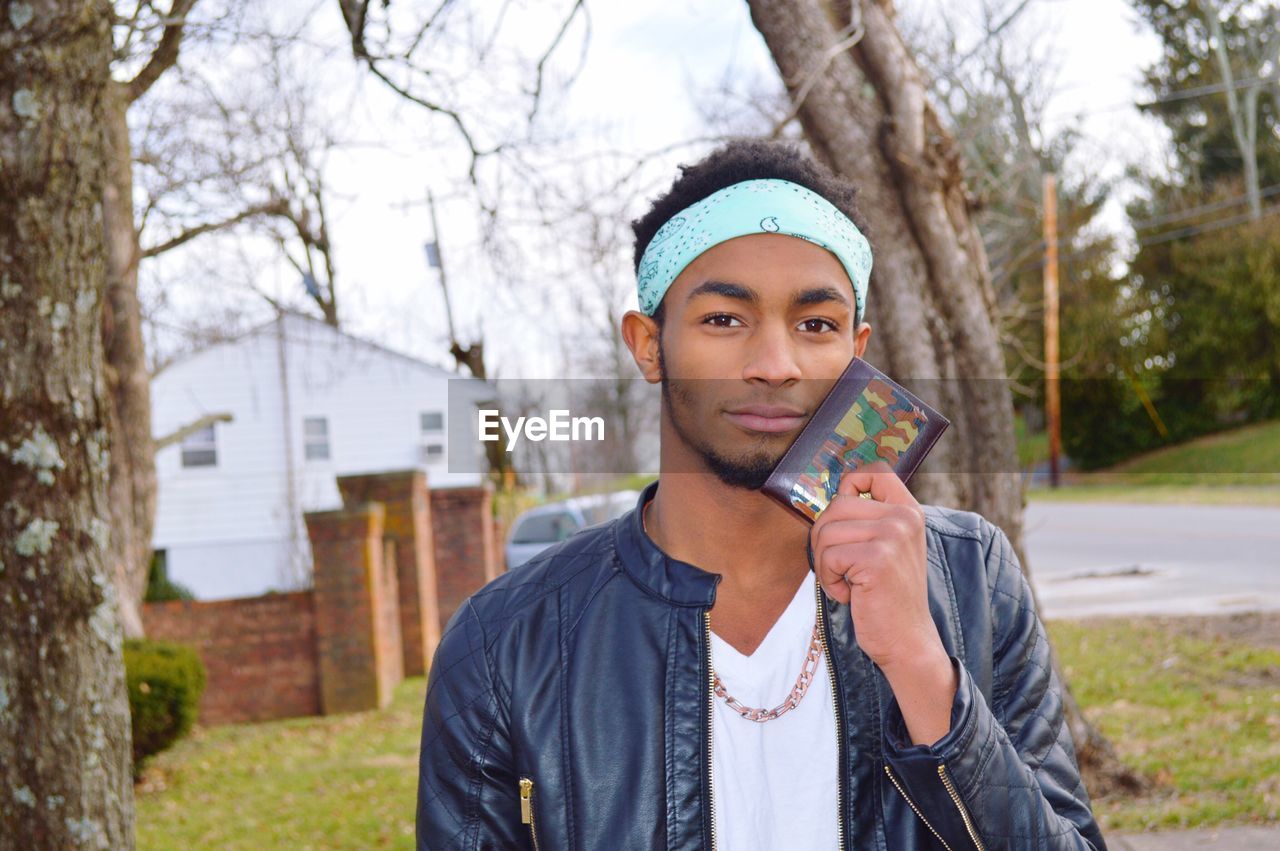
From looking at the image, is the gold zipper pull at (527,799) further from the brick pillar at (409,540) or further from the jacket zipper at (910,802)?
the brick pillar at (409,540)

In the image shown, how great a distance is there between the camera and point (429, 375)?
2952 cm

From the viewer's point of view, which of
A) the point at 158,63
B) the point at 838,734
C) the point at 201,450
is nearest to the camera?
the point at 838,734

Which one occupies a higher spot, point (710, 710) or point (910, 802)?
point (710, 710)

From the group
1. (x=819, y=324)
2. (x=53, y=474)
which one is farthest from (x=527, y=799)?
(x=53, y=474)

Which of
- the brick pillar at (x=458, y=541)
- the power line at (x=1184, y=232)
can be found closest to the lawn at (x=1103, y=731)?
the brick pillar at (x=458, y=541)

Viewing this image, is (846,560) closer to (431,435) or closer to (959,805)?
(959,805)

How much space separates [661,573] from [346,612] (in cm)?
952

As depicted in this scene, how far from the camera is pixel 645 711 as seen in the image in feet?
6.68

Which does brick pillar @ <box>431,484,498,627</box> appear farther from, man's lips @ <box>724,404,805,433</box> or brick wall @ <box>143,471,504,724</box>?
man's lips @ <box>724,404,805,433</box>

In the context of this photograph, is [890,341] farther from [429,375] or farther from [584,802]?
[429,375]

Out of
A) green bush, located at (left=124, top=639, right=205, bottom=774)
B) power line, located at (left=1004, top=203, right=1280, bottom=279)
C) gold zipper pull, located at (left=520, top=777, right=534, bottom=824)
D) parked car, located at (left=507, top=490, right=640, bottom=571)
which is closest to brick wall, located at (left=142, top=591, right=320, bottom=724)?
green bush, located at (left=124, top=639, right=205, bottom=774)

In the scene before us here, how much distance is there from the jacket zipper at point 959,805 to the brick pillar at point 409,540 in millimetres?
10958

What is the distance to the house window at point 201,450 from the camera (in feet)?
91.9

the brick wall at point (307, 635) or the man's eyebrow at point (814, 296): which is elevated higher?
the man's eyebrow at point (814, 296)
